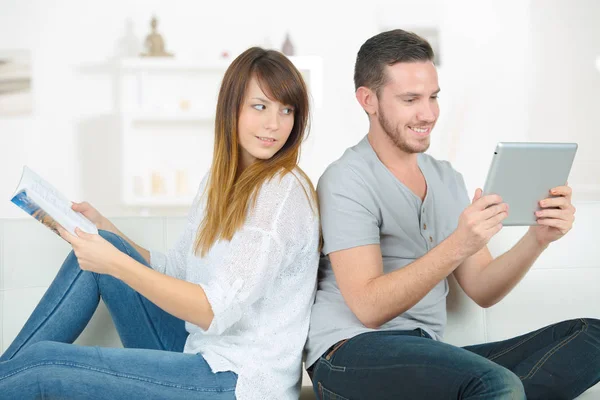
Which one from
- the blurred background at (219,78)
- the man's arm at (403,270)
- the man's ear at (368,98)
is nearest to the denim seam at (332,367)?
the man's arm at (403,270)

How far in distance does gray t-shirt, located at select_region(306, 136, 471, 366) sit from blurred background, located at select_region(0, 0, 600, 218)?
359 centimetres

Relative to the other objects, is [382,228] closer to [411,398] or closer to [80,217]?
[411,398]

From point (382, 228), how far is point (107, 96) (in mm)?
4246

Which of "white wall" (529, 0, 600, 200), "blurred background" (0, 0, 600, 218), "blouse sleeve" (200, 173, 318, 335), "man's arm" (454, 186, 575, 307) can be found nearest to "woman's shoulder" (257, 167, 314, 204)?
"blouse sleeve" (200, 173, 318, 335)

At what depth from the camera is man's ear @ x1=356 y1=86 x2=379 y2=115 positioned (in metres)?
1.80

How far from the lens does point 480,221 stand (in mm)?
1427

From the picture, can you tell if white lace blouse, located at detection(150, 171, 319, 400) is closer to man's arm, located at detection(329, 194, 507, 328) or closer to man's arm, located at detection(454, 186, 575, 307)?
man's arm, located at detection(329, 194, 507, 328)

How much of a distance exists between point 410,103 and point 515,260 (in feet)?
1.42

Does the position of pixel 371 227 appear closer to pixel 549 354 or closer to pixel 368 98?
pixel 368 98

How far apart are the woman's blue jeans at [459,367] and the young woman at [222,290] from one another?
16 cm

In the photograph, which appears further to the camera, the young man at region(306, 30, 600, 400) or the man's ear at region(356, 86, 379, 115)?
the man's ear at region(356, 86, 379, 115)

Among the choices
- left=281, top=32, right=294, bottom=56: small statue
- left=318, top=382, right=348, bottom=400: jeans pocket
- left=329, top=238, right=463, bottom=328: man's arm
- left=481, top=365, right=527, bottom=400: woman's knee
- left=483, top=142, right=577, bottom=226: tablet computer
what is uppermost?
left=281, top=32, right=294, bottom=56: small statue

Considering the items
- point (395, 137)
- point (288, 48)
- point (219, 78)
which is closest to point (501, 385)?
point (395, 137)

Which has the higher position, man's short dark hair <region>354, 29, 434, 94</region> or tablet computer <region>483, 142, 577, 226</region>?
man's short dark hair <region>354, 29, 434, 94</region>
